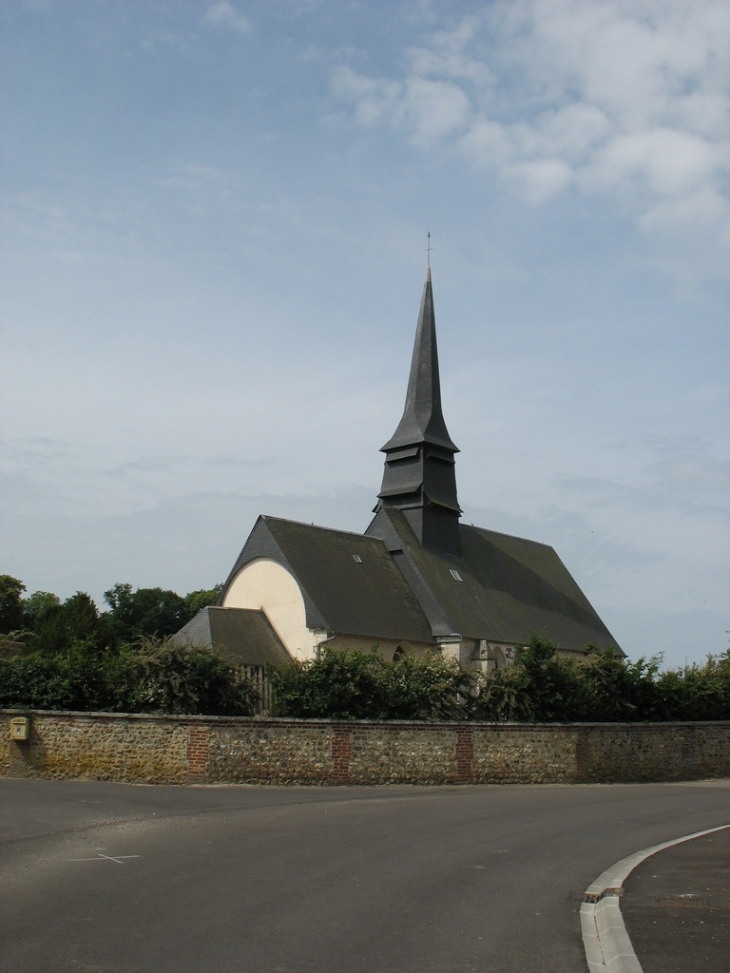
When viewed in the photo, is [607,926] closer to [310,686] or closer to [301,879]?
[301,879]

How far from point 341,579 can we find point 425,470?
7.50 metres

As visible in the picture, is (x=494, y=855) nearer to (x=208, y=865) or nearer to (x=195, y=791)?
(x=208, y=865)

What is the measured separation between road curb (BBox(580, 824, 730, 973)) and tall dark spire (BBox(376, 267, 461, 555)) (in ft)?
101

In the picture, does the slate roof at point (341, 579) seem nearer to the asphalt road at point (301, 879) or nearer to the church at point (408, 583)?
the church at point (408, 583)

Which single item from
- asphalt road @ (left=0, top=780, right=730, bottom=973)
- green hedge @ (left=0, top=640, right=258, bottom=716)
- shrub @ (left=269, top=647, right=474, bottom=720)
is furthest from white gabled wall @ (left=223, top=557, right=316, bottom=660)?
asphalt road @ (left=0, top=780, right=730, bottom=973)

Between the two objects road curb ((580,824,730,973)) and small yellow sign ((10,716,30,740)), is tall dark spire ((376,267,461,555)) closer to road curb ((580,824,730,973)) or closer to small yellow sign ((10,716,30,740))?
small yellow sign ((10,716,30,740))

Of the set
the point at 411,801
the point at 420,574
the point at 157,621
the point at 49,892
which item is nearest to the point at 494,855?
the point at 49,892

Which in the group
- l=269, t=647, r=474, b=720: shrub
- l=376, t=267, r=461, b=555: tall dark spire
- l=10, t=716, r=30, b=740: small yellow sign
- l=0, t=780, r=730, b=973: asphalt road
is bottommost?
l=0, t=780, r=730, b=973: asphalt road

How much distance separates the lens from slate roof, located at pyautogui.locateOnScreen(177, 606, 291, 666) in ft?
99.5

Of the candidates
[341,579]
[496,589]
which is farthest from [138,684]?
[496,589]

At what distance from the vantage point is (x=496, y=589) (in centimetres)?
4178

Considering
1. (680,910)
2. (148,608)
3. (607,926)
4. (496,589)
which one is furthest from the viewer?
(148,608)

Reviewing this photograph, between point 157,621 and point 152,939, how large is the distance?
7479 centimetres

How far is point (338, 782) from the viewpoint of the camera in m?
17.9
